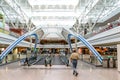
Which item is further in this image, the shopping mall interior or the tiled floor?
the shopping mall interior

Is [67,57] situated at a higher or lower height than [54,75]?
lower

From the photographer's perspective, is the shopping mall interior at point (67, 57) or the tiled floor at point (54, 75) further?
the shopping mall interior at point (67, 57)

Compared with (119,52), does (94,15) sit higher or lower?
higher

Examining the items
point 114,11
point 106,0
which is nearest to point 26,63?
point 106,0

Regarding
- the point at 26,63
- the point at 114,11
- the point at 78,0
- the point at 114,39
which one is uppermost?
the point at 78,0

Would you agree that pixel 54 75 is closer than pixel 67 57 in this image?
Yes

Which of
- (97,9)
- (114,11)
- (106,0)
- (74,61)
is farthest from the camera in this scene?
(97,9)

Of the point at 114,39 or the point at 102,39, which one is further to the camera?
the point at 102,39

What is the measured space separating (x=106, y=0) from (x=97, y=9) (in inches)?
324

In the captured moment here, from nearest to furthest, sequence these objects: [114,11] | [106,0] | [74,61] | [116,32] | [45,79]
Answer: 1. [45,79]
2. [74,61]
3. [116,32]
4. [106,0]
5. [114,11]

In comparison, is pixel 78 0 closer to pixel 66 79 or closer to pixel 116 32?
pixel 116 32

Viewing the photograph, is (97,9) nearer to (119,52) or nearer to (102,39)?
(102,39)

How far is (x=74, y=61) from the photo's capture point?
15.9 meters

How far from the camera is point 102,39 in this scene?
2472 cm
